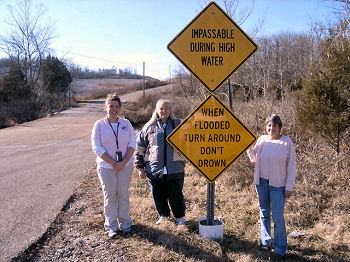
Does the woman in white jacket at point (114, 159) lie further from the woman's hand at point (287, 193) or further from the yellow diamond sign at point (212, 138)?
the woman's hand at point (287, 193)

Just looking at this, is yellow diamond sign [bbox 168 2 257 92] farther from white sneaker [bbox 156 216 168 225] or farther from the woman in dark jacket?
white sneaker [bbox 156 216 168 225]

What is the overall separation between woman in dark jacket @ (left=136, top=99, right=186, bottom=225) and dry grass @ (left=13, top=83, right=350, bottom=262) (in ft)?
1.20

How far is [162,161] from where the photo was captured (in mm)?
3893

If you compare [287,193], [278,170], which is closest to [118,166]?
[278,170]

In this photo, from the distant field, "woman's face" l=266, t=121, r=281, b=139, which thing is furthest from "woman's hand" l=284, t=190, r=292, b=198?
Answer: the distant field

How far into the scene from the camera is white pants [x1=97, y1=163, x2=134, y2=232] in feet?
12.7

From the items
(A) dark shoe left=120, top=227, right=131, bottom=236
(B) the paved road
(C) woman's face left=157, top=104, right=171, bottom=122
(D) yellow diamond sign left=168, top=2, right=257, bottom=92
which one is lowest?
(B) the paved road

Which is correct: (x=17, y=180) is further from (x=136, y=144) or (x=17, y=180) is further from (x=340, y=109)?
(x=340, y=109)

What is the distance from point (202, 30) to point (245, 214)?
9.19 feet

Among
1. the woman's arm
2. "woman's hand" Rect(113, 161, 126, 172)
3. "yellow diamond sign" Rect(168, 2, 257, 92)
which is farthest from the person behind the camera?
"woman's hand" Rect(113, 161, 126, 172)

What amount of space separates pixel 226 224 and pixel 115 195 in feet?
5.39

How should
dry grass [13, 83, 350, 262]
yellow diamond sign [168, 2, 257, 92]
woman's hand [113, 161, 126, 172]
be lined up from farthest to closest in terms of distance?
1. woman's hand [113, 161, 126, 172]
2. dry grass [13, 83, 350, 262]
3. yellow diamond sign [168, 2, 257, 92]

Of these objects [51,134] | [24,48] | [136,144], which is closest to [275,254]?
[136,144]

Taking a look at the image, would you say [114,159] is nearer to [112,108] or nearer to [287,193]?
[112,108]
